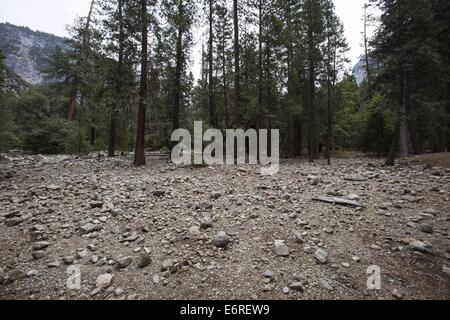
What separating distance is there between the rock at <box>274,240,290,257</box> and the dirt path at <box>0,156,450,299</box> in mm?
23

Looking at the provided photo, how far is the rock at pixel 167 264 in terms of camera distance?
13.0ft

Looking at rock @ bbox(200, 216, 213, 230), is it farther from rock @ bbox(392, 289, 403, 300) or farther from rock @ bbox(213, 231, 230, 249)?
rock @ bbox(392, 289, 403, 300)

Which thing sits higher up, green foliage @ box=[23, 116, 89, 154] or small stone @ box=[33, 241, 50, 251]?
green foliage @ box=[23, 116, 89, 154]

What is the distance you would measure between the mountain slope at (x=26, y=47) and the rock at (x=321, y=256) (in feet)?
506

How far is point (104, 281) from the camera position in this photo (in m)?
3.66

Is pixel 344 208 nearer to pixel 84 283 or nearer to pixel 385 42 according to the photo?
pixel 84 283

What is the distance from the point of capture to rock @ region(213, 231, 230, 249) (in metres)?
4.57

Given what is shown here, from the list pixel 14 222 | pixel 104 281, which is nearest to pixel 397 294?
pixel 104 281

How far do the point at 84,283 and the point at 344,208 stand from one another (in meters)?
5.97

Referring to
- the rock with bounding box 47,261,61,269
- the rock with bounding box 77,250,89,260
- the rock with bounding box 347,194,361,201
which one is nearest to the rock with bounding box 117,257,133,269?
the rock with bounding box 77,250,89,260

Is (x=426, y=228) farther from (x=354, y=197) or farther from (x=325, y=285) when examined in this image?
Result: (x=325, y=285)

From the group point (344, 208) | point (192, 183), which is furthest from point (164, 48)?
point (344, 208)
